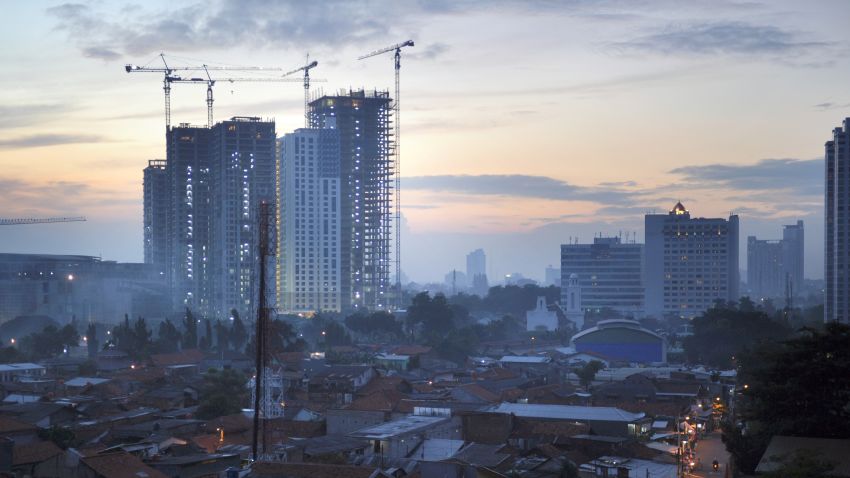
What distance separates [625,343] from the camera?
29812 mm

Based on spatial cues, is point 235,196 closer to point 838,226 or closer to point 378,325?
point 378,325

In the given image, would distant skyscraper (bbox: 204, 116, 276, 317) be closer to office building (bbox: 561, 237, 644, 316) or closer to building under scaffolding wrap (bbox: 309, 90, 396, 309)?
building under scaffolding wrap (bbox: 309, 90, 396, 309)

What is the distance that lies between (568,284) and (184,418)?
115ft

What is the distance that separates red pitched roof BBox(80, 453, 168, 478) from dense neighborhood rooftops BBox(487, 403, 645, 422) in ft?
19.6

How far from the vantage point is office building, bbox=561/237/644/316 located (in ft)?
178

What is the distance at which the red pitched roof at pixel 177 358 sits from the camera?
25.6 metres

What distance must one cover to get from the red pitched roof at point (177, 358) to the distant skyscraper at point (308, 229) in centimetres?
2660

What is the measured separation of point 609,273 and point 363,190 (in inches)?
569

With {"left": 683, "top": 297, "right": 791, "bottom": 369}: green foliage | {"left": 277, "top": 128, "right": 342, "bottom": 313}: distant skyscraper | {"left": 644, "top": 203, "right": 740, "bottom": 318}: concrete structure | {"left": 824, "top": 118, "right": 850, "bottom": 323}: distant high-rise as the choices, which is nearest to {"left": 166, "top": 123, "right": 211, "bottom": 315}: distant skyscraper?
{"left": 277, "top": 128, "right": 342, "bottom": 313}: distant skyscraper

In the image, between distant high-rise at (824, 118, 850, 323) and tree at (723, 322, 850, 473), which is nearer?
tree at (723, 322, 850, 473)

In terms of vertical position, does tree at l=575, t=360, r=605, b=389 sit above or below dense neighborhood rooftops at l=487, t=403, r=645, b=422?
below

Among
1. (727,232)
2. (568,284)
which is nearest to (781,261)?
(727,232)

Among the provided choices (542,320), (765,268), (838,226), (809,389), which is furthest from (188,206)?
(765,268)

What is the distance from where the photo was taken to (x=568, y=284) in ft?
162
